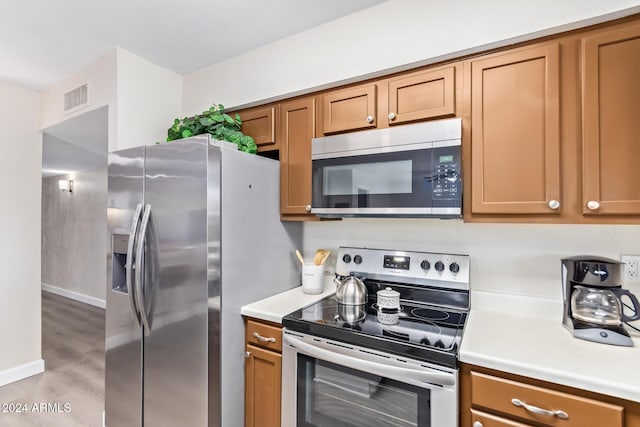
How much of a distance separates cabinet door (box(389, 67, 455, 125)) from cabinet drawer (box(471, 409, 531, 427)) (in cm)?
127

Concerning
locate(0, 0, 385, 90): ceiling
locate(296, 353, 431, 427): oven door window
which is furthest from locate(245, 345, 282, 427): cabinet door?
locate(0, 0, 385, 90): ceiling

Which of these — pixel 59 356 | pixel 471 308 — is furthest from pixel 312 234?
pixel 59 356

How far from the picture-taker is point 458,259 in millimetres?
1688

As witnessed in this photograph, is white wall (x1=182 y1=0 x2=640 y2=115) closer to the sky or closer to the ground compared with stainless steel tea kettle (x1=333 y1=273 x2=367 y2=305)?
closer to the sky

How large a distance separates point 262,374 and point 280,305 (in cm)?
36

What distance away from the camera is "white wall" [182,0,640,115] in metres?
1.33

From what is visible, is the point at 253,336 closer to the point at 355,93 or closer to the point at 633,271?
the point at 355,93

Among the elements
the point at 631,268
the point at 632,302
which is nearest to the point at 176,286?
the point at 632,302

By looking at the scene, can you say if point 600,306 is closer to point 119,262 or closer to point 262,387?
point 262,387

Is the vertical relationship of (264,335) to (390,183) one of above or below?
below

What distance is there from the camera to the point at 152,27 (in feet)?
6.35

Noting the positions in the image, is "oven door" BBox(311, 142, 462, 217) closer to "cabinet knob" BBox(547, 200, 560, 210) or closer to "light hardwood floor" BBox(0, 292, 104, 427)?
"cabinet knob" BBox(547, 200, 560, 210)

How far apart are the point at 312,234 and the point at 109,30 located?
1874 millimetres

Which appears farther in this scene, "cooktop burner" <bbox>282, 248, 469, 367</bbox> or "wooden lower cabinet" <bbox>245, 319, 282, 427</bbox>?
"wooden lower cabinet" <bbox>245, 319, 282, 427</bbox>
